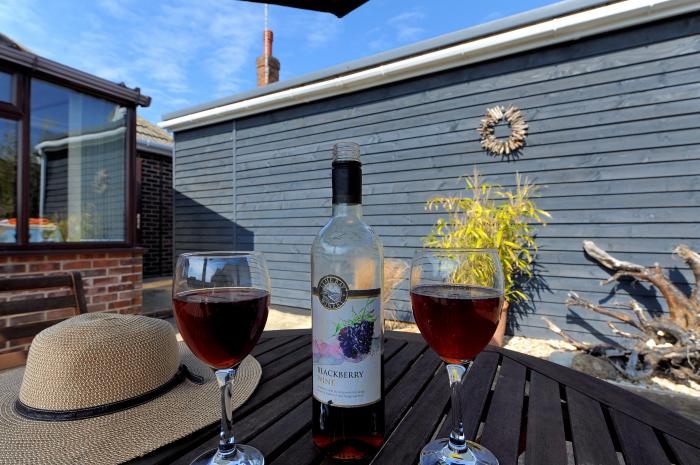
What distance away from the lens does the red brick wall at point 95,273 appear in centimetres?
325

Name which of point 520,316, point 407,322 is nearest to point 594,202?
point 520,316

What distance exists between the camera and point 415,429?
728mm

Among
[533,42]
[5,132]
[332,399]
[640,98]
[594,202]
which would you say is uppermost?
[533,42]

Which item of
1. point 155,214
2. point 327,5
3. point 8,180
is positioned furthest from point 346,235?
point 155,214

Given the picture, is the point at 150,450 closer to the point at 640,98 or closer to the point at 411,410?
the point at 411,410

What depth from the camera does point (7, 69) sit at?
329cm

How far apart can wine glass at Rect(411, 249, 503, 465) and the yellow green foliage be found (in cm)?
282

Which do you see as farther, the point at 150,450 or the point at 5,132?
the point at 5,132

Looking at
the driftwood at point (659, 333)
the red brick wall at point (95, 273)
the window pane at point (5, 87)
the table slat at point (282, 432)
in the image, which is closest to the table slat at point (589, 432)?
the table slat at point (282, 432)

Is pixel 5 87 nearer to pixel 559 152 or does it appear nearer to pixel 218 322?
pixel 218 322

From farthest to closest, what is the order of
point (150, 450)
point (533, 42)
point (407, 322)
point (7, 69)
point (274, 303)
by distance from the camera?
1. point (274, 303)
2. point (407, 322)
3. point (533, 42)
4. point (7, 69)
5. point (150, 450)

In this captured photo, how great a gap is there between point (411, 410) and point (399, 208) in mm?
4162

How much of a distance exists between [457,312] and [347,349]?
190 millimetres

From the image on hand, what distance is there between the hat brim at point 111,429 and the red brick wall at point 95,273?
3.18 m
